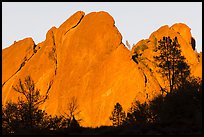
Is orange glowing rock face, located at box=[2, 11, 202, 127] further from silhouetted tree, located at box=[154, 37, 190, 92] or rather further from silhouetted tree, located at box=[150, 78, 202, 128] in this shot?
silhouetted tree, located at box=[150, 78, 202, 128]

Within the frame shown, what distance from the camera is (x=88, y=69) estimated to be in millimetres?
86875

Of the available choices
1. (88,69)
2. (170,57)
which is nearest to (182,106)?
(170,57)

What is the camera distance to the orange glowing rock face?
81.4 m

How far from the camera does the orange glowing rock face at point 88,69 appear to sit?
8144 centimetres

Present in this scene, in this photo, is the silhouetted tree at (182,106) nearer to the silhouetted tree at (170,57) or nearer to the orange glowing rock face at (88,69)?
the silhouetted tree at (170,57)

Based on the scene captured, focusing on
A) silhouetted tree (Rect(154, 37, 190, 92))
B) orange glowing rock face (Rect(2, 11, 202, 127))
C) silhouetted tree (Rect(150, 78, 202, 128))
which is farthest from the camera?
orange glowing rock face (Rect(2, 11, 202, 127))

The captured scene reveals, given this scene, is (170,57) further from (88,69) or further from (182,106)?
(88,69)

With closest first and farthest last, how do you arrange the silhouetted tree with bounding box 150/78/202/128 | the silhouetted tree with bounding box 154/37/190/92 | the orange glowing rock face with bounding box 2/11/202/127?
the silhouetted tree with bounding box 150/78/202/128 < the silhouetted tree with bounding box 154/37/190/92 < the orange glowing rock face with bounding box 2/11/202/127

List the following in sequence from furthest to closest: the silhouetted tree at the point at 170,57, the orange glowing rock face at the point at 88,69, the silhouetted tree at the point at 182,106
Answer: the orange glowing rock face at the point at 88,69 < the silhouetted tree at the point at 170,57 < the silhouetted tree at the point at 182,106

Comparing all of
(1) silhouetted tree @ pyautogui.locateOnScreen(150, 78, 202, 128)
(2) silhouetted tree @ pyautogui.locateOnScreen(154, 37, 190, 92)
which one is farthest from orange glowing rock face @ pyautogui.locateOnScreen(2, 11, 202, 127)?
(1) silhouetted tree @ pyautogui.locateOnScreen(150, 78, 202, 128)

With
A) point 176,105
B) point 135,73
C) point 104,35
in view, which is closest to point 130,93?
point 135,73

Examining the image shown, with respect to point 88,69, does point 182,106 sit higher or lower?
lower

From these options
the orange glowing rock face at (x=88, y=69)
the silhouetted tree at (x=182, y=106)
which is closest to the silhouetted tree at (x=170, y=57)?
the silhouetted tree at (x=182, y=106)

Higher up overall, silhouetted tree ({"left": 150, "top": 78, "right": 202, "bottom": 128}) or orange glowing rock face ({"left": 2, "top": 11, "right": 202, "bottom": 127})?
orange glowing rock face ({"left": 2, "top": 11, "right": 202, "bottom": 127})
